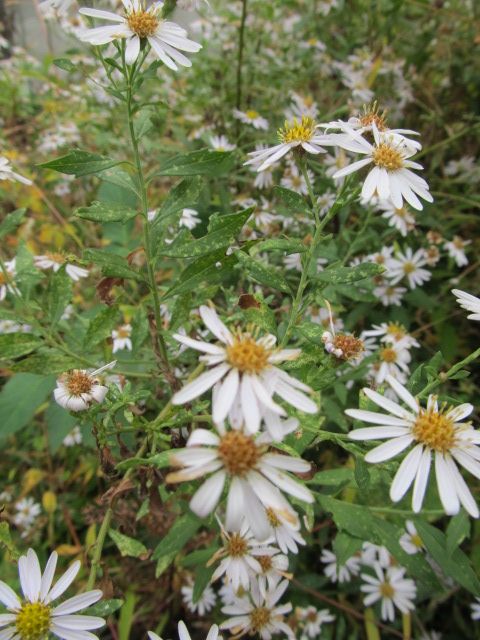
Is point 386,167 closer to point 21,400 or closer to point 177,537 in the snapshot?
point 177,537

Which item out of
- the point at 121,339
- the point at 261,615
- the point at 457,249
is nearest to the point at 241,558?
the point at 261,615

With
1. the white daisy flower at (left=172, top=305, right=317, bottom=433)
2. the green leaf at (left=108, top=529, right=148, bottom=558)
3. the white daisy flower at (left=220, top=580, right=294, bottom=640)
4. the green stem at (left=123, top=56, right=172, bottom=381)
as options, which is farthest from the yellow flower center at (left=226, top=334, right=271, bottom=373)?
A: the white daisy flower at (left=220, top=580, right=294, bottom=640)

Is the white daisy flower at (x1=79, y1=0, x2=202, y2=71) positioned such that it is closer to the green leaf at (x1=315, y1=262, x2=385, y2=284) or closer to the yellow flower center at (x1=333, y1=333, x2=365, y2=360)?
A: the green leaf at (x1=315, y1=262, x2=385, y2=284)

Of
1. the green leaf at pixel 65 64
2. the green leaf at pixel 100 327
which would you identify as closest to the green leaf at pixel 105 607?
the green leaf at pixel 100 327

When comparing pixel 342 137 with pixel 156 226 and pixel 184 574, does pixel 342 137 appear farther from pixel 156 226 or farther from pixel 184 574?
pixel 184 574

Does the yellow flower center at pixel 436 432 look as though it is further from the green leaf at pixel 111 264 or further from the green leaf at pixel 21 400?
the green leaf at pixel 21 400

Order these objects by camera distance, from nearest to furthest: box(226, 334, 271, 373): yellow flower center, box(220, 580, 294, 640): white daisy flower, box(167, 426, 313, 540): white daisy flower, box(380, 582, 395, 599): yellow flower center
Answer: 1. box(167, 426, 313, 540): white daisy flower
2. box(226, 334, 271, 373): yellow flower center
3. box(220, 580, 294, 640): white daisy flower
4. box(380, 582, 395, 599): yellow flower center
